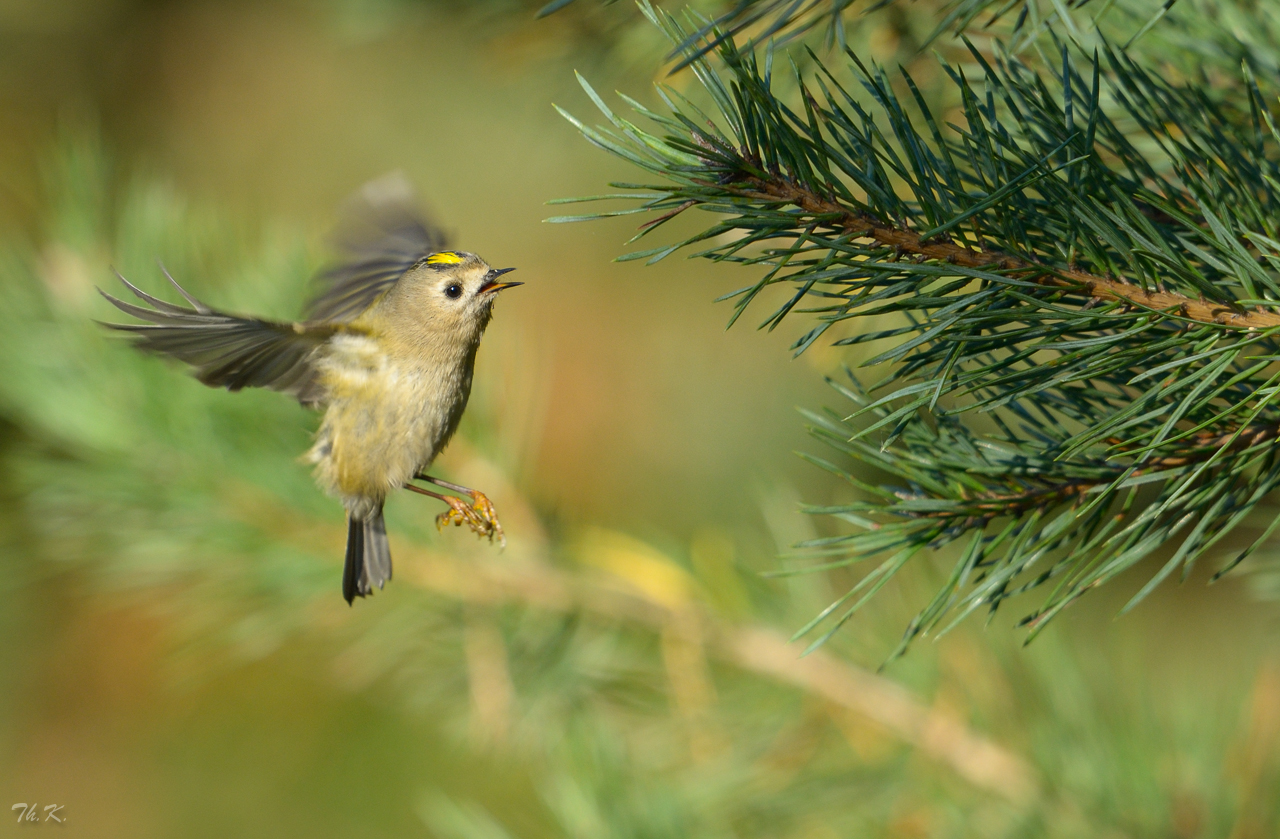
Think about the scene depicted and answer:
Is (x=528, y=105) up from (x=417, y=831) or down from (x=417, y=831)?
up

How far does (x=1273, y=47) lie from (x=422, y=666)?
0.74 metres

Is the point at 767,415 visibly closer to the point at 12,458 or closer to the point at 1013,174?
the point at 12,458

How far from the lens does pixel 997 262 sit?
34 centimetres

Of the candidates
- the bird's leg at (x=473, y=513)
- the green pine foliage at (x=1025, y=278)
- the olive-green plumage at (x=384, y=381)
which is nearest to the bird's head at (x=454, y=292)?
the olive-green plumage at (x=384, y=381)

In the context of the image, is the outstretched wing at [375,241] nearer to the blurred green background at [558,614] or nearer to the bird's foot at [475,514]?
the blurred green background at [558,614]

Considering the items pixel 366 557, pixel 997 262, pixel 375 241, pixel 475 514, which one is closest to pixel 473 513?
pixel 475 514

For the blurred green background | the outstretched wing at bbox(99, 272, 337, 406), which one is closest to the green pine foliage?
the blurred green background

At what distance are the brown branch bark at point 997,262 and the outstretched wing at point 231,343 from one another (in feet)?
1.21

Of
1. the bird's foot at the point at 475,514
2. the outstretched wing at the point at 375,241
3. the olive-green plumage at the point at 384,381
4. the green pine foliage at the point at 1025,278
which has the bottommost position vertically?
the green pine foliage at the point at 1025,278

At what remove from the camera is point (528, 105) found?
161cm

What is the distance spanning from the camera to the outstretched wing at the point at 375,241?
86cm

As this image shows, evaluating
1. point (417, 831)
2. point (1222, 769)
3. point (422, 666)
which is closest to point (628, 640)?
point (422, 666)

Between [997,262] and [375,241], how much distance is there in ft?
2.18

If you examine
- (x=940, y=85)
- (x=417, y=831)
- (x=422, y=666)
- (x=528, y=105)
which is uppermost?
(x=528, y=105)
